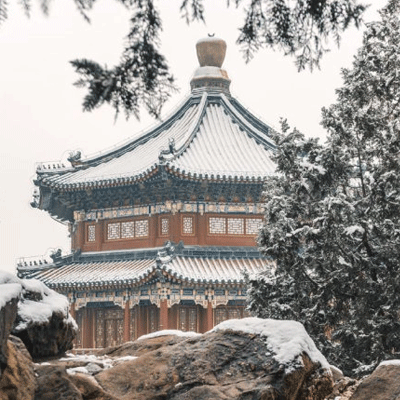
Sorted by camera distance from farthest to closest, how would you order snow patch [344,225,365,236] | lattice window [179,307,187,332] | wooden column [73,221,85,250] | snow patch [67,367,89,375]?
wooden column [73,221,85,250] → lattice window [179,307,187,332] → snow patch [344,225,365,236] → snow patch [67,367,89,375]

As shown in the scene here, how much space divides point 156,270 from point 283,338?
1482cm

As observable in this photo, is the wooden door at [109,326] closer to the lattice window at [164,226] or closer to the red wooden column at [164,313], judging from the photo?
the red wooden column at [164,313]

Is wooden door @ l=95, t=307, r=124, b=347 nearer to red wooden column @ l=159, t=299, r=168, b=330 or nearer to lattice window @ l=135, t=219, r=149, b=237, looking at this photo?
red wooden column @ l=159, t=299, r=168, b=330

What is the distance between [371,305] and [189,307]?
11.4 metres

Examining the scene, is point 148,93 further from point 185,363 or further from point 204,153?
point 204,153

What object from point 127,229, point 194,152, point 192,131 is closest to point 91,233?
point 127,229

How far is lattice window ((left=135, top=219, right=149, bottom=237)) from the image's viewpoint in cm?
2737

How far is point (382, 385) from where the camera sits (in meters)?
10.5

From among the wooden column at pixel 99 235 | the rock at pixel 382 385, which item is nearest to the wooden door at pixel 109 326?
the wooden column at pixel 99 235

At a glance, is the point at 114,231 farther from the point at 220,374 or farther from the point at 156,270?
the point at 220,374

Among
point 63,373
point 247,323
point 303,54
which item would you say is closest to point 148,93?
point 303,54

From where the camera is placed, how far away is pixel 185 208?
87.7 ft

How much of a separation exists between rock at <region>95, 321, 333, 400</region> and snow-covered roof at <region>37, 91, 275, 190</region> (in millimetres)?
15479

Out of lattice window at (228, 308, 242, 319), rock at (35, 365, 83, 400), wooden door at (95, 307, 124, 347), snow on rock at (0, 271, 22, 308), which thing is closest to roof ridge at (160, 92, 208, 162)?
lattice window at (228, 308, 242, 319)
